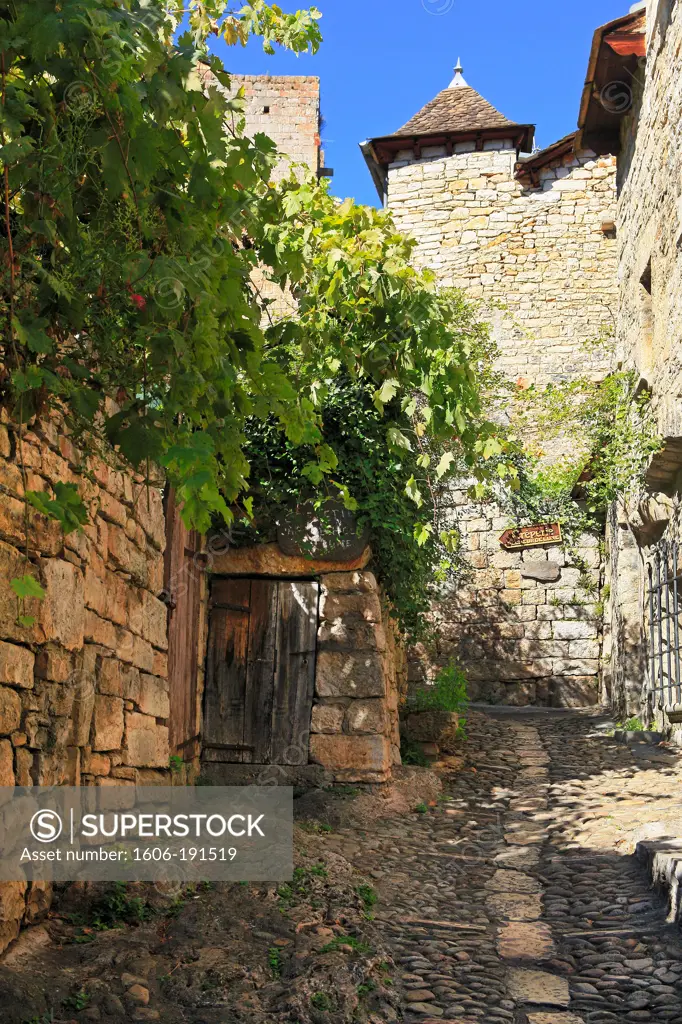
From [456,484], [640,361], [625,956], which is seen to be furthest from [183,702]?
[456,484]

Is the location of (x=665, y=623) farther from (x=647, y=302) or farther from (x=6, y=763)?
(x=6, y=763)

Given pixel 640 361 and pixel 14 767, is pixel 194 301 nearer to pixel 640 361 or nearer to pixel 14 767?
pixel 14 767

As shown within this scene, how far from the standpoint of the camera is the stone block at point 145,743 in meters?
4.18

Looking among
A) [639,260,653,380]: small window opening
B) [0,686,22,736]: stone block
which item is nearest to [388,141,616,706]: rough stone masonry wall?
[639,260,653,380]: small window opening

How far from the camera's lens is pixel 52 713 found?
11.0 feet

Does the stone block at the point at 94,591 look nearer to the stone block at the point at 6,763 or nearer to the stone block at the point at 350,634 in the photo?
the stone block at the point at 6,763

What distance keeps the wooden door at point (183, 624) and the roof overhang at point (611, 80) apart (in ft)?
19.9

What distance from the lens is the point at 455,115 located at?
1462 centimetres

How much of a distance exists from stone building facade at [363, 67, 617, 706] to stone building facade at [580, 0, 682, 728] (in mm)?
1301

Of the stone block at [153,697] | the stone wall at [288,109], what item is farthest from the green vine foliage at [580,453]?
the stone wall at [288,109]

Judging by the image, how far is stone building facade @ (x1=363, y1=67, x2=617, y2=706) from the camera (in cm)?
1168

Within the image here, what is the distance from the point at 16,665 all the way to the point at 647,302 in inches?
283

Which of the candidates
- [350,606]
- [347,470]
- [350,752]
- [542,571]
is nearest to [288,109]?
[542,571]

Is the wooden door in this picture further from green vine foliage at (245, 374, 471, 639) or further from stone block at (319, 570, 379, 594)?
stone block at (319, 570, 379, 594)
